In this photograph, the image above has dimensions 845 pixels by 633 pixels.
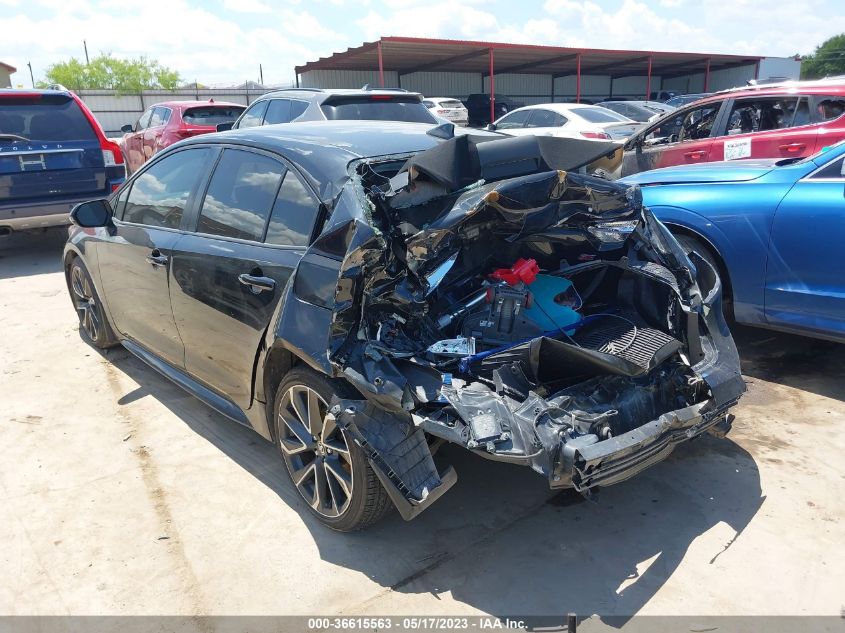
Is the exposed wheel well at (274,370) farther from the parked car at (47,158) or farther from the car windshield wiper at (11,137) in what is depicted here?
the car windshield wiper at (11,137)

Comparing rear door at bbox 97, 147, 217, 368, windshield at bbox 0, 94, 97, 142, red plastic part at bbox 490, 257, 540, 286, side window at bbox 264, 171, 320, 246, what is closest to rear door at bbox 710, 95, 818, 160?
red plastic part at bbox 490, 257, 540, 286

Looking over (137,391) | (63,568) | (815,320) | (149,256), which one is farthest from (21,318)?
(815,320)

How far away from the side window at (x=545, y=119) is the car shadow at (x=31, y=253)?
28.9ft

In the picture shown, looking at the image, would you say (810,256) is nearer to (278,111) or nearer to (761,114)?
(761,114)

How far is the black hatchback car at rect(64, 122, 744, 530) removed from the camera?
8.32 ft

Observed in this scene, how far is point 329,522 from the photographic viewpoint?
2.94 metres

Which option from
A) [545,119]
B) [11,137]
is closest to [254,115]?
[11,137]

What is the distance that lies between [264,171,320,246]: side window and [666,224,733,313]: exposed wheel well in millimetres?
2902

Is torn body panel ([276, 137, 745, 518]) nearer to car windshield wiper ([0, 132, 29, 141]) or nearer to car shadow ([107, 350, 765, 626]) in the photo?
car shadow ([107, 350, 765, 626])

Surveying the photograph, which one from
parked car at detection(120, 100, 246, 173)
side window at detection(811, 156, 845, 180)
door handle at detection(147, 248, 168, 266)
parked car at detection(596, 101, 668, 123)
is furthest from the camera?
parked car at detection(596, 101, 668, 123)

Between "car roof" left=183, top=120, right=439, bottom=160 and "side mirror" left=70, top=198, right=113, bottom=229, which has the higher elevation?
"car roof" left=183, top=120, right=439, bottom=160

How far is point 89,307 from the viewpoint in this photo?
5.09 meters

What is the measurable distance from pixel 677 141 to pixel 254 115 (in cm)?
582

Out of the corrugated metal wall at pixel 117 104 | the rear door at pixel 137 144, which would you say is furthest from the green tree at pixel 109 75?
the rear door at pixel 137 144
